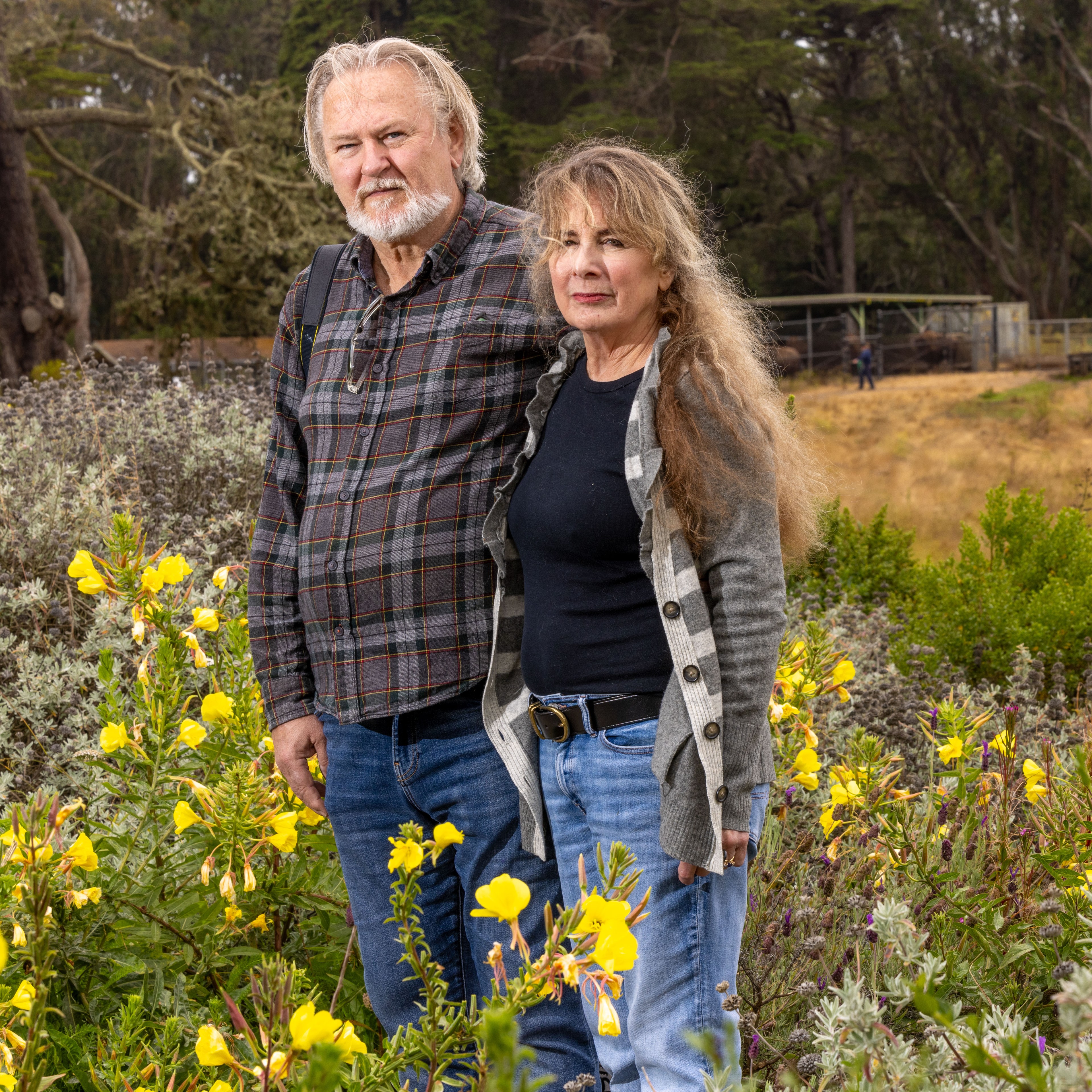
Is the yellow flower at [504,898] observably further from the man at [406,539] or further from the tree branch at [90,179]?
the tree branch at [90,179]

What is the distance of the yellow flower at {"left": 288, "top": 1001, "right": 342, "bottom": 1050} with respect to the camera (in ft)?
3.49

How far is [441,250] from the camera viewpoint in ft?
6.89

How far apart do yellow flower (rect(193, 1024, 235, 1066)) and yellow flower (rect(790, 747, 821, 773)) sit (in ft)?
4.79

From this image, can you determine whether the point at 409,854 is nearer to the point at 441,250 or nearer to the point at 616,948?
the point at 616,948

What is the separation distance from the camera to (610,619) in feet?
5.65

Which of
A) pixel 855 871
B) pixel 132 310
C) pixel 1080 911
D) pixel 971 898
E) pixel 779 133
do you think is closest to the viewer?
pixel 1080 911

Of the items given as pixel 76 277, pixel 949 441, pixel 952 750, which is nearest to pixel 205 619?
pixel 952 750

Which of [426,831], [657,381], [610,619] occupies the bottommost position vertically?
[426,831]

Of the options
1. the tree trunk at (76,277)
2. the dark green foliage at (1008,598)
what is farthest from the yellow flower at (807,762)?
the tree trunk at (76,277)

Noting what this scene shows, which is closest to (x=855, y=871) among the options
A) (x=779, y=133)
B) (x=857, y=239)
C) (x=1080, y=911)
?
(x=1080, y=911)

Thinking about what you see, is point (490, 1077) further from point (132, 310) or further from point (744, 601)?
point (132, 310)

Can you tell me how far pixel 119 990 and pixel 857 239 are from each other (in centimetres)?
3936

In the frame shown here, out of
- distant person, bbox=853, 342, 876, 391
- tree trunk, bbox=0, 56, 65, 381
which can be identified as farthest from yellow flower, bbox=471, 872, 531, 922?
distant person, bbox=853, 342, 876, 391

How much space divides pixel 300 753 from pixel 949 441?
54.9 ft
